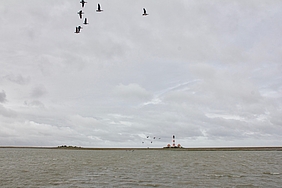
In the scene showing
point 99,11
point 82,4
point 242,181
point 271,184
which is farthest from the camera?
point 242,181

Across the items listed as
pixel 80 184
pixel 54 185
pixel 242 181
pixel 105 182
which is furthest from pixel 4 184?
pixel 242 181

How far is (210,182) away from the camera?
34.9 meters

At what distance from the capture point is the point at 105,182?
115 ft

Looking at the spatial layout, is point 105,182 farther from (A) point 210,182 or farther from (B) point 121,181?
(A) point 210,182

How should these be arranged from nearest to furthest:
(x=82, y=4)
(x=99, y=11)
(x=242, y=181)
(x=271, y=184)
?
(x=99, y=11) → (x=82, y=4) → (x=271, y=184) → (x=242, y=181)

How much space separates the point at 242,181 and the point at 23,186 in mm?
28063

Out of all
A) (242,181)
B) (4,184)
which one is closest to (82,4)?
(4,184)

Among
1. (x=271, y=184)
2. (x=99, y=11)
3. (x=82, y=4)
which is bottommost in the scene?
(x=271, y=184)

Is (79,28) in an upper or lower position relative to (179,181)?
upper

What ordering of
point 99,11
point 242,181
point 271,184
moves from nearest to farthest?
point 99,11
point 271,184
point 242,181

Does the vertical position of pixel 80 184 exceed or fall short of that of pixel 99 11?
it falls short

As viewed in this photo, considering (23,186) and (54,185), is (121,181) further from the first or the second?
(23,186)

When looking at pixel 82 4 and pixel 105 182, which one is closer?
pixel 82 4

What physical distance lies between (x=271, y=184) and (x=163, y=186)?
1378 centimetres
